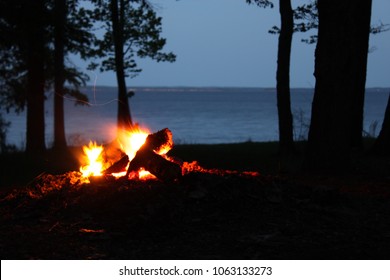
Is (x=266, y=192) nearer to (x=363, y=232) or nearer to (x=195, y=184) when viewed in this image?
(x=195, y=184)

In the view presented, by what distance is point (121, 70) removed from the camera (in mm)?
21516

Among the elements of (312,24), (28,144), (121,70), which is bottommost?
(28,144)

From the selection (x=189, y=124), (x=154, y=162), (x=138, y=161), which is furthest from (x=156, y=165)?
(x=189, y=124)

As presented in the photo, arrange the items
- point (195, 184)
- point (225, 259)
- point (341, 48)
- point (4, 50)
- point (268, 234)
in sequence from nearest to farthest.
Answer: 1. point (225, 259)
2. point (268, 234)
3. point (195, 184)
4. point (341, 48)
5. point (4, 50)

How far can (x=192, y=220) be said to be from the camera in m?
7.25

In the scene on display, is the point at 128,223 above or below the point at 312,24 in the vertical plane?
below

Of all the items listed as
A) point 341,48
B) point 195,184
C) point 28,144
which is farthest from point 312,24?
point 195,184

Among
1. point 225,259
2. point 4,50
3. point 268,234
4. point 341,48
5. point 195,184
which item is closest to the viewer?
point 225,259

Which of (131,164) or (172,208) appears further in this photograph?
(131,164)

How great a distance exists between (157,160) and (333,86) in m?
4.64

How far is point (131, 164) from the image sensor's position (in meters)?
8.25

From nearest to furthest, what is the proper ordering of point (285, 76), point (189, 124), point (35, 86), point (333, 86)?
point (333, 86) < point (285, 76) < point (35, 86) < point (189, 124)

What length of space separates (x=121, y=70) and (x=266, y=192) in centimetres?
1443

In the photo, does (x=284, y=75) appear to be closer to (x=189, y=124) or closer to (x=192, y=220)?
(x=192, y=220)
